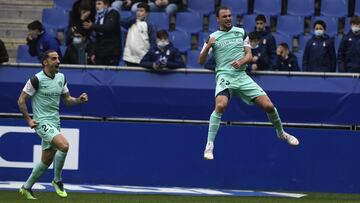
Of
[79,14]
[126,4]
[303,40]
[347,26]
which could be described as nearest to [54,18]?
[79,14]

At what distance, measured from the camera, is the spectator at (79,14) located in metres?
21.3

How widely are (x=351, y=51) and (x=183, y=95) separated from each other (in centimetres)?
299

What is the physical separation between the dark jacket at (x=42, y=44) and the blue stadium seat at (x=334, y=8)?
556 centimetres

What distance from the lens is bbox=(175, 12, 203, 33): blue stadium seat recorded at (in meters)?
22.4

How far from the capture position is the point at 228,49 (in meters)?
16.1

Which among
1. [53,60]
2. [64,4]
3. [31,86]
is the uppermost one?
[64,4]

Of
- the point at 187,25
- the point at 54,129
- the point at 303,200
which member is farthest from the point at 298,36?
the point at 54,129

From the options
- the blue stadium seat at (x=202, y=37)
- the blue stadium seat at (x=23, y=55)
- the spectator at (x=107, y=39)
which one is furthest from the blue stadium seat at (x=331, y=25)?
the blue stadium seat at (x=23, y=55)

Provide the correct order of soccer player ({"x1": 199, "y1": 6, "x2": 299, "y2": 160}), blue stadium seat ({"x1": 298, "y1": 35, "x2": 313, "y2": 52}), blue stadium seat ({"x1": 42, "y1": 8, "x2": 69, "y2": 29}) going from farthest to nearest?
blue stadium seat ({"x1": 42, "y1": 8, "x2": 69, "y2": 29})
blue stadium seat ({"x1": 298, "y1": 35, "x2": 313, "y2": 52})
soccer player ({"x1": 199, "y1": 6, "x2": 299, "y2": 160})

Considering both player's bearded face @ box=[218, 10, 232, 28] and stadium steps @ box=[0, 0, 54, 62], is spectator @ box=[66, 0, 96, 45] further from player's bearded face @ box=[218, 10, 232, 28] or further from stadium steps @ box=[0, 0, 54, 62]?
player's bearded face @ box=[218, 10, 232, 28]

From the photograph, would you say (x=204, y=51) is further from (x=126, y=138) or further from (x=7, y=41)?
(x=7, y=41)

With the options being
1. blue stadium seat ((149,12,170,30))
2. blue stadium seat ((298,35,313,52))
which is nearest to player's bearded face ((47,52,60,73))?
blue stadium seat ((149,12,170,30))

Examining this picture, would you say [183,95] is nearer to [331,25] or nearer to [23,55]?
[331,25]

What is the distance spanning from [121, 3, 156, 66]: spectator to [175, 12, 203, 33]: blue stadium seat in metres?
2.09
